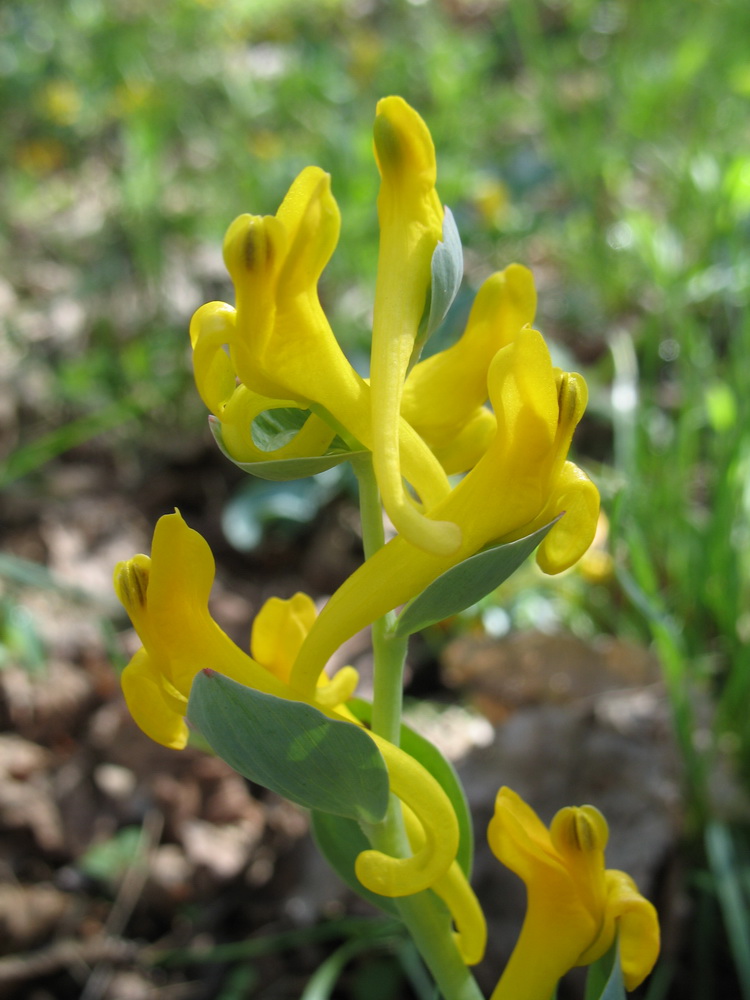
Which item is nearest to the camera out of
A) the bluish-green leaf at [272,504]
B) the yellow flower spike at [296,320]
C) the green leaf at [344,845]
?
the yellow flower spike at [296,320]

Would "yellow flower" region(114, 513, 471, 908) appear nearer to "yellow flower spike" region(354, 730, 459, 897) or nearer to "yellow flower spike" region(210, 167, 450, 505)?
"yellow flower spike" region(354, 730, 459, 897)

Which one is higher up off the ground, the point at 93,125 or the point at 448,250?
the point at 448,250

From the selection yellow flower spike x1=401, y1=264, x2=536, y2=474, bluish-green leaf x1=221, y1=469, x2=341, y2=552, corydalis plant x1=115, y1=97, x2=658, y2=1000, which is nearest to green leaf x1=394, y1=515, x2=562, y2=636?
corydalis plant x1=115, y1=97, x2=658, y2=1000

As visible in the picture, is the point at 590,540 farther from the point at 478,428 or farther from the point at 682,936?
the point at 682,936

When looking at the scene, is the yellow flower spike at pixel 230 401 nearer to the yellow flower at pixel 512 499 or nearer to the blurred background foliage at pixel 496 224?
A: the yellow flower at pixel 512 499

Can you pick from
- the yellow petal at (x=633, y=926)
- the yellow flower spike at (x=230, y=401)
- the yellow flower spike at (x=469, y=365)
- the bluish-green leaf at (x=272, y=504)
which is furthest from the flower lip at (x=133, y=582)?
the bluish-green leaf at (x=272, y=504)

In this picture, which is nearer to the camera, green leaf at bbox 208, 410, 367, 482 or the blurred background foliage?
green leaf at bbox 208, 410, 367, 482

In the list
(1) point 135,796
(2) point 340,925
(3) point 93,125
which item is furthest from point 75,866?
(3) point 93,125
